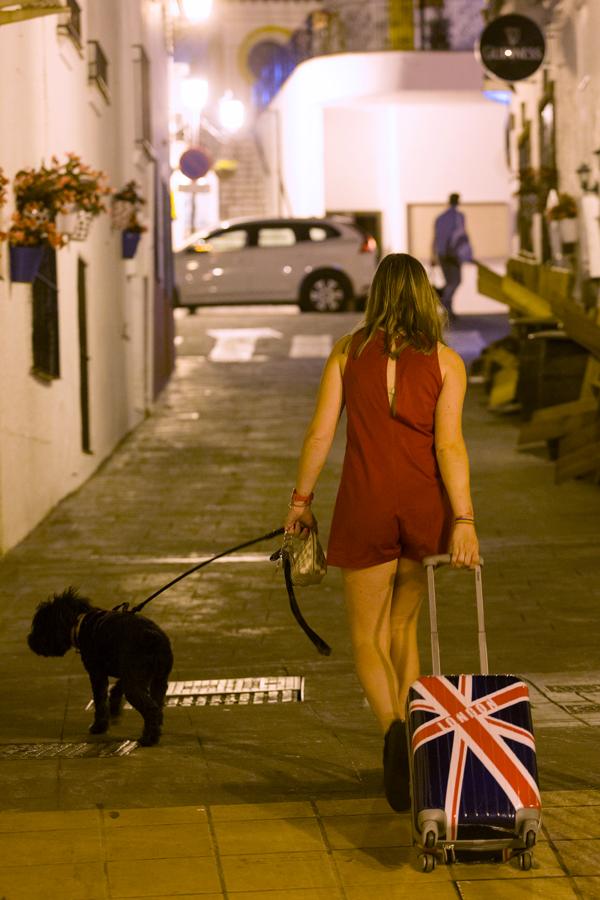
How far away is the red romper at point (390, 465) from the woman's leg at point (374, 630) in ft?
0.24

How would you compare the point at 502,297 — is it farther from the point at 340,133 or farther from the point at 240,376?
the point at 340,133

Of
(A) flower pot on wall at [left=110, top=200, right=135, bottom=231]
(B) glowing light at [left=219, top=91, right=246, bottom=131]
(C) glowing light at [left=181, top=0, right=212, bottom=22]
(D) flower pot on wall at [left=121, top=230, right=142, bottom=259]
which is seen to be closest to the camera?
(A) flower pot on wall at [left=110, top=200, right=135, bottom=231]

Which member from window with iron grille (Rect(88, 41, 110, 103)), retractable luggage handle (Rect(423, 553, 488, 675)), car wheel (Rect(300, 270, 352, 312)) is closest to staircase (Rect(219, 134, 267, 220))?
car wheel (Rect(300, 270, 352, 312))

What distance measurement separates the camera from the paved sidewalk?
471 centimetres

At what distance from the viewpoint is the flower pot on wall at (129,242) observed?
17547 millimetres

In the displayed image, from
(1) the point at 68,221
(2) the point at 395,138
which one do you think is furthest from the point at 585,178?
(2) the point at 395,138

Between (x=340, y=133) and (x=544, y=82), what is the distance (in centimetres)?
1195

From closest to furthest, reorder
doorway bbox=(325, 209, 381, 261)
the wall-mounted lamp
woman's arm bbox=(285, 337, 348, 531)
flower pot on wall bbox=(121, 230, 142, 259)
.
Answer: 1. woman's arm bbox=(285, 337, 348, 531)
2. flower pot on wall bbox=(121, 230, 142, 259)
3. the wall-mounted lamp
4. doorway bbox=(325, 209, 381, 261)

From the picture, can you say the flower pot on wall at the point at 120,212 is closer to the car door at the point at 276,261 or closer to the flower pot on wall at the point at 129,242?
the flower pot on wall at the point at 129,242

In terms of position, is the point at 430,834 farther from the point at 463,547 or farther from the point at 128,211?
the point at 128,211

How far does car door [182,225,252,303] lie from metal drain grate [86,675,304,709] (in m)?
20.5

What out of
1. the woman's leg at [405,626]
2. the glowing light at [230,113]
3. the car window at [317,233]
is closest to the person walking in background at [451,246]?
the car window at [317,233]

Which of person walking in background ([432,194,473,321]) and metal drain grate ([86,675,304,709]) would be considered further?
Answer: person walking in background ([432,194,473,321])

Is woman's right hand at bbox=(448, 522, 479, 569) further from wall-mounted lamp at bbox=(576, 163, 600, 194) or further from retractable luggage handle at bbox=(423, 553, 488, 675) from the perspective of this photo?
wall-mounted lamp at bbox=(576, 163, 600, 194)
